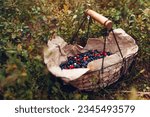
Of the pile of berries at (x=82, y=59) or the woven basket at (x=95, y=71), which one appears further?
the pile of berries at (x=82, y=59)

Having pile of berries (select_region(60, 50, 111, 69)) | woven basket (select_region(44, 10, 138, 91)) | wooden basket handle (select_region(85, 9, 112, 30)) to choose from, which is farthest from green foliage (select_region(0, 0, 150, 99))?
wooden basket handle (select_region(85, 9, 112, 30))

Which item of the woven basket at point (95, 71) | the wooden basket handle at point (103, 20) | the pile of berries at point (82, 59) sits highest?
the wooden basket handle at point (103, 20)

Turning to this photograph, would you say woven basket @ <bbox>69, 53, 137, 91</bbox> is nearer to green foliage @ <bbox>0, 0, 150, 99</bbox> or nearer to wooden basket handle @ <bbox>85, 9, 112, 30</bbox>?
green foliage @ <bbox>0, 0, 150, 99</bbox>

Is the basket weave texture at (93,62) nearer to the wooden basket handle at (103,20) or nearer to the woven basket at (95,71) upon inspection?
the woven basket at (95,71)

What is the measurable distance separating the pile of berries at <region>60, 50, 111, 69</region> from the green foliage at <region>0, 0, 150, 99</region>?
235 mm

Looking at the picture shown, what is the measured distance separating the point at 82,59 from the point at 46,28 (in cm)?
49

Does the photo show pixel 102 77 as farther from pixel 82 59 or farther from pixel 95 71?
pixel 82 59

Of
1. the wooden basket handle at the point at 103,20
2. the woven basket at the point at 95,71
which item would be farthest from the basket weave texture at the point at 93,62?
the wooden basket handle at the point at 103,20

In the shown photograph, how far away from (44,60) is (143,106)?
92 centimetres

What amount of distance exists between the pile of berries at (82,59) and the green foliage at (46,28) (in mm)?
235

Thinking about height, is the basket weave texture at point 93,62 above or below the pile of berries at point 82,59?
above

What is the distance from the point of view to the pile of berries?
132 inches

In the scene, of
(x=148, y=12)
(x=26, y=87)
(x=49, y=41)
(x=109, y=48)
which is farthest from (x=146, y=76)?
(x=26, y=87)

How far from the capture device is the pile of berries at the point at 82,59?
3.36 metres
